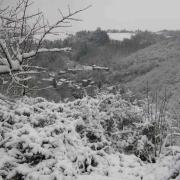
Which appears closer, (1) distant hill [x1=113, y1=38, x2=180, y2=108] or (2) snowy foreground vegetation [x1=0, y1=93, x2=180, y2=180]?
(2) snowy foreground vegetation [x1=0, y1=93, x2=180, y2=180]

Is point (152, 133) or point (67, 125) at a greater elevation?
point (67, 125)

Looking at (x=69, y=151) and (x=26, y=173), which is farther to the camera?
(x=69, y=151)

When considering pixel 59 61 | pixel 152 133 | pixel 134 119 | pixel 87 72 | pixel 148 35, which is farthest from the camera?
pixel 148 35

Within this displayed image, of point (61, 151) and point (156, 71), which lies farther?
point (156, 71)

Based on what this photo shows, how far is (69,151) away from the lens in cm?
608

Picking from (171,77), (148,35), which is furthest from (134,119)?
(148,35)

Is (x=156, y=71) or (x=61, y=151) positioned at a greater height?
(x=61, y=151)

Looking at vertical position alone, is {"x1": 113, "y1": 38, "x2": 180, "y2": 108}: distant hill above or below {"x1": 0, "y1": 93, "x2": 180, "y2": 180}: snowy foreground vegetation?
below

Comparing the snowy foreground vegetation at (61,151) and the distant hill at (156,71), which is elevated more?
the snowy foreground vegetation at (61,151)

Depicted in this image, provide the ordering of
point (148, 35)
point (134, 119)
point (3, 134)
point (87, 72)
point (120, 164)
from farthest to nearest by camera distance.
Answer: point (148, 35), point (87, 72), point (134, 119), point (120, 164), point (3, 134)

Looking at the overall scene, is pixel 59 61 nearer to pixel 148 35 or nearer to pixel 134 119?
pixel 148 35

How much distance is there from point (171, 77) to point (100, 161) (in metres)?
26.7

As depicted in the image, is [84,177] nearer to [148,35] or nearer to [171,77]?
[171,77]

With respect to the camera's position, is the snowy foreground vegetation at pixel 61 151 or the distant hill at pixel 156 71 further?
the distant hill at pixel 156 71
